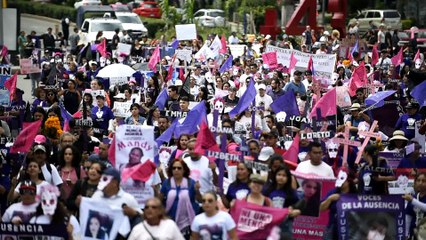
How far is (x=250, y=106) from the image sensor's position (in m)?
20.8

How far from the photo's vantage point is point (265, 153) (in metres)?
15.6

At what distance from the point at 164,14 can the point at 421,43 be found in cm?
1099

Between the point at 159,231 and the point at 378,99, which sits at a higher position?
the point at 378,99

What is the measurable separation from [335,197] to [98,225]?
2.57 meters

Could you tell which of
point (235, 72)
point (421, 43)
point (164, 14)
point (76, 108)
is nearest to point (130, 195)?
point (76, 108)

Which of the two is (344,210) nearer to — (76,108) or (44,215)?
(44,215)

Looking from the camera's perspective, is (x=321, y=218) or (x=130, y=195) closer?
(x=130, y=195)

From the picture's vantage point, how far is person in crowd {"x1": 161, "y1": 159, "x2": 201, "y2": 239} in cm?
1380

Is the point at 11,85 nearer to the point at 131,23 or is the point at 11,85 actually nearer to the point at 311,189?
the point at 311,189

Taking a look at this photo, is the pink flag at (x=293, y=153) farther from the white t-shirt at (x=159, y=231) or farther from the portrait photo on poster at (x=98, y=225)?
the white t-shirt at (x=159, y=231)

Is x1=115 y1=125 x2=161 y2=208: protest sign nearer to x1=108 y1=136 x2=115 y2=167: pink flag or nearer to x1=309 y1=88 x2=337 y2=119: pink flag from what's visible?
x1=108 y1=136 x2=115 y2=167: pink flag

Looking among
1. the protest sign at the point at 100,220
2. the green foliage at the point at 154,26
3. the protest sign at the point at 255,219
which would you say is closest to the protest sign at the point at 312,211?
the protest sign at the point at 255,219

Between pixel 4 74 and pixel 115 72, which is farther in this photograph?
pixel 115 72

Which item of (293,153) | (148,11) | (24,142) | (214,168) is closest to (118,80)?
(24,142)
